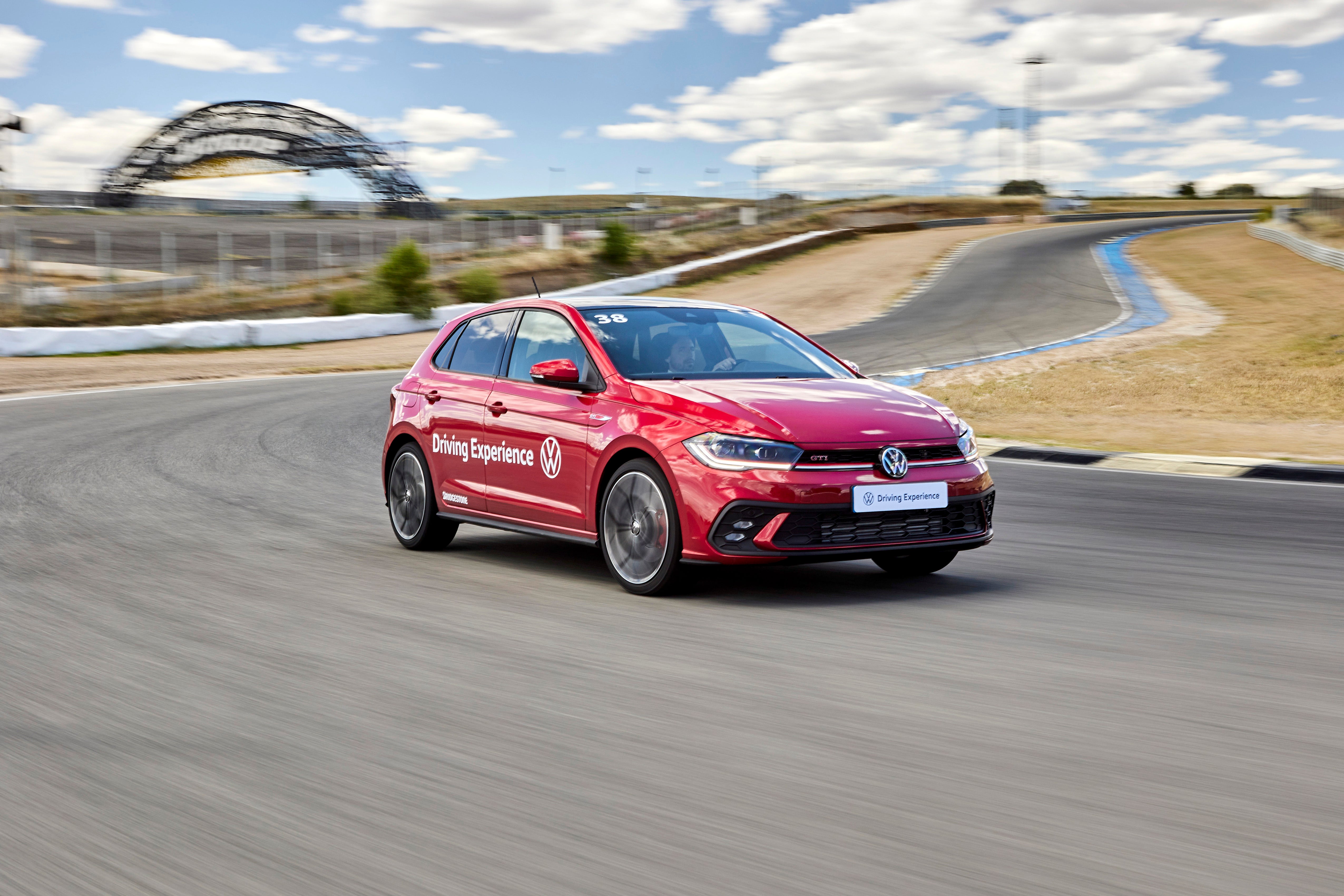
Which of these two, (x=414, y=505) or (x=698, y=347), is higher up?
(x=698, y=347)

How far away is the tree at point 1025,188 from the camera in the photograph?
362 ft

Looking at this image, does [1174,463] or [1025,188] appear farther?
[1025,188]

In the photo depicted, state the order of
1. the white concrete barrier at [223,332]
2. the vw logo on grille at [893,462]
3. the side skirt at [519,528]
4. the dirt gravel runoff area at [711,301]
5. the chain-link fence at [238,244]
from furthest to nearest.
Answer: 1. the chain-link fence at [238,244]
2. the white concrete barrier at [223,332]
3. the dirt gravel runoff area at [711,301]
4. the side skirt at [519,528]
5. the vw logo on grille at [893,462]

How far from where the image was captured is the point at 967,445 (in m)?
7.17

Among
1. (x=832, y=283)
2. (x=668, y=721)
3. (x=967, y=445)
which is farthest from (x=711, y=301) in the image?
(x=832, y=283)

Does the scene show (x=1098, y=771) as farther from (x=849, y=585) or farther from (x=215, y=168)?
(x=215, y=168)

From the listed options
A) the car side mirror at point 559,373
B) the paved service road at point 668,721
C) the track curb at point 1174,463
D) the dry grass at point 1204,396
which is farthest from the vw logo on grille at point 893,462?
the dry grass at point 1204,396

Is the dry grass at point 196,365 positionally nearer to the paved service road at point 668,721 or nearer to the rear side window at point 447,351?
the rear side window at point 447,351

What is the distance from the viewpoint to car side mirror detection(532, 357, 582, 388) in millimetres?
7352

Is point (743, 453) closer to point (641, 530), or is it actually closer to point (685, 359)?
point (641, 530)

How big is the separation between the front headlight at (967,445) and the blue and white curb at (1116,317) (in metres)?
6.47

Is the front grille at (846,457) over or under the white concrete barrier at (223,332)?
under

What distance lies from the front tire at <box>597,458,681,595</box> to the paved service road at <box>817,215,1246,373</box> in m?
14.6

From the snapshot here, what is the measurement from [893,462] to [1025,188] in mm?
113333
